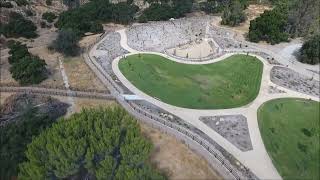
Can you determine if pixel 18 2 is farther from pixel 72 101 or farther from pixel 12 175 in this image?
pixel 12 175

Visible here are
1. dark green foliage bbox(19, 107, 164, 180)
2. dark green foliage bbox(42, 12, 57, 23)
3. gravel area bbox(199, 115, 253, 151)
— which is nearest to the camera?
dark green foliage bbox(19, 107, 164, 180)

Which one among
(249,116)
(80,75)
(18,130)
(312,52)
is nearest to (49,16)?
(80,75)

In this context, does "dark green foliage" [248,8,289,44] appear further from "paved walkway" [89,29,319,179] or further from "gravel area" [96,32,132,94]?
"gravel area" [96,32,132,94]

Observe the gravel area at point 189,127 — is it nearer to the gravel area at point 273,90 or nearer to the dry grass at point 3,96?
the gravel area at point 273,90

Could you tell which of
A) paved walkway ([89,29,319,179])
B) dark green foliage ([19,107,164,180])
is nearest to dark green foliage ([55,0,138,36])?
paved walkway ([89,29,319,179])

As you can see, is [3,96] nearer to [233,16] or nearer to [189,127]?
[189,127]

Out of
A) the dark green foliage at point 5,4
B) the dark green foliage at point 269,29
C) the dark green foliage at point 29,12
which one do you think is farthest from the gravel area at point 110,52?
the dark green foliage at point 269,29

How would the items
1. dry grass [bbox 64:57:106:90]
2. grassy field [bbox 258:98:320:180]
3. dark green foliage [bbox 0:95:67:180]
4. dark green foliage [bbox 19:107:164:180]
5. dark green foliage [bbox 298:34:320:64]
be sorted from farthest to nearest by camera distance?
1. dark green foliage [bbox 298:34:320:64]
2. dry grass [bbox 64:57:106:90]
3. grassy field [bbox 258:98:320:180]
4. dark green foliage [bbox 0:95:67:180]
5. dark green foliage [bbox 19:107:164:180]
